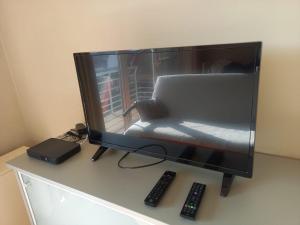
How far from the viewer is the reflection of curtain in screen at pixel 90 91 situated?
1.03 metres

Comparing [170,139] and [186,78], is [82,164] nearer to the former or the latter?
[170,139]

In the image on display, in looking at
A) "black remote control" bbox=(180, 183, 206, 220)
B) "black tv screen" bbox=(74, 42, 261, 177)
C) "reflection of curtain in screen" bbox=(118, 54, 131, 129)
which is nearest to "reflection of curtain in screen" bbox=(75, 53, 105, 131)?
"black tv screen" bbox=(74, 42, 261, 177)

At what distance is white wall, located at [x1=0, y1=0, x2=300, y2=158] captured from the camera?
88cm

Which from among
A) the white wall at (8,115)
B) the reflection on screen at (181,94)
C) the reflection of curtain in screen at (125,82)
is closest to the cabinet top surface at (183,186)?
the reflection on screen at (181,94)

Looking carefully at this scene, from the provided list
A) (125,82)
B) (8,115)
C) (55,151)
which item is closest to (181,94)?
(125,82)

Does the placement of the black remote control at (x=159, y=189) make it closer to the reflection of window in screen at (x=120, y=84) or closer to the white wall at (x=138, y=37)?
the reflection of window in screen at (x=120, y=84)

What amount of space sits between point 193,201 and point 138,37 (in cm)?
82

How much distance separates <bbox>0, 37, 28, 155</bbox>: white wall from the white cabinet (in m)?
0.82

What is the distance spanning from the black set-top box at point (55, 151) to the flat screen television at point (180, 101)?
211 millimetres

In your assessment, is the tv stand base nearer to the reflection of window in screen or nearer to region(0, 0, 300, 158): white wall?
region(0, 0, 300, 158): white wall

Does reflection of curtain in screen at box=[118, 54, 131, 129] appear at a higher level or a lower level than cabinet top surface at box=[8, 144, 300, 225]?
higher

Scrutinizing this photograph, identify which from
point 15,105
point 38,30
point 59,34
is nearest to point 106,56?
point 59,34

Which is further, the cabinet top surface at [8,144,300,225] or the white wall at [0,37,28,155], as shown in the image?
the white wall at [0,37,28,155]

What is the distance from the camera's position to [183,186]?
0.88 meters
